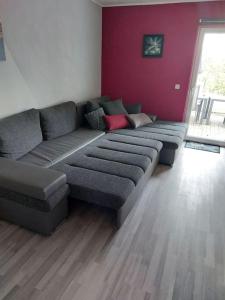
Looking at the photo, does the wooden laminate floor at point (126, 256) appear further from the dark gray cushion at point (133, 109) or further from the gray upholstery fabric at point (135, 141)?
the dark gray cushion at point (133, 109)

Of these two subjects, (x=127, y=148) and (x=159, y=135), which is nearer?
(x=127, y=148)

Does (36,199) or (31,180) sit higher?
(31,180)

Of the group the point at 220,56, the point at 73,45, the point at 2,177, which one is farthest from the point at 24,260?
the point at 220,56

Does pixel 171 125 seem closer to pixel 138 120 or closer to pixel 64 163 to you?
pixel 138 120

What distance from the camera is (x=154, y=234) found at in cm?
204

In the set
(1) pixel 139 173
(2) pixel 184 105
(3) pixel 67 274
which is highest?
(2) pixel 184 105

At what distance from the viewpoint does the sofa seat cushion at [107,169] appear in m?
1.94

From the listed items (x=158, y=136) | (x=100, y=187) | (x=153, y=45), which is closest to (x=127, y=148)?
(x=158, y=136)

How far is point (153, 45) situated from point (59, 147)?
276 centimetres

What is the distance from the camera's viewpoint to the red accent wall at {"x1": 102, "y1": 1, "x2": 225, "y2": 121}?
3.79m

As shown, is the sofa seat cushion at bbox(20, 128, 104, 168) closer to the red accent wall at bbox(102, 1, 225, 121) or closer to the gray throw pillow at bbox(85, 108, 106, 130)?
the gray throw pillow at bbox(85, 108, 106, 130)

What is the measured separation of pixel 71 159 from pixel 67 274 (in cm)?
120

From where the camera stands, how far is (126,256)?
5.91ft

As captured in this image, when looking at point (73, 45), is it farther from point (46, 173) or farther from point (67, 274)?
point (67, 274)
